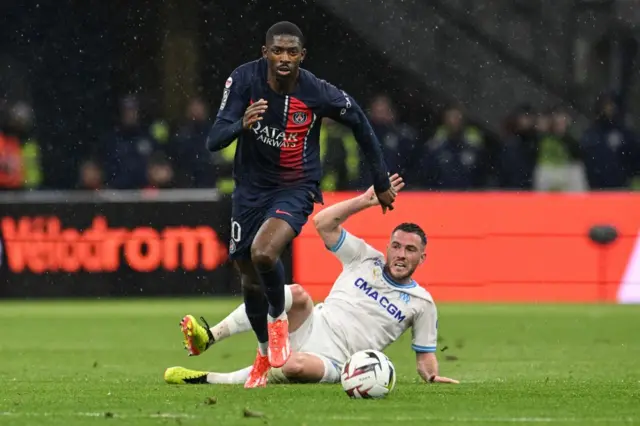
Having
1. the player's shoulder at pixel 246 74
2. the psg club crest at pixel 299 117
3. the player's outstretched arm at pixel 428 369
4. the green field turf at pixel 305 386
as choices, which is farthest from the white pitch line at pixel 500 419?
the player's shoulder at pixel 246 74

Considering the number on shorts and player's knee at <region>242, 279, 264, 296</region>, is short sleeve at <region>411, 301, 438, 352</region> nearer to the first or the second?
player's knee at <region>242, 279, 264, 296</region>

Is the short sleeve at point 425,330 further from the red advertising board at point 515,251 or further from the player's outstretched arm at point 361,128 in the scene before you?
the red advertising board at point 515,251

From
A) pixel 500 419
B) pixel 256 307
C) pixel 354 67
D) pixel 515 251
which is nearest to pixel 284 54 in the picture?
pixel 256 307

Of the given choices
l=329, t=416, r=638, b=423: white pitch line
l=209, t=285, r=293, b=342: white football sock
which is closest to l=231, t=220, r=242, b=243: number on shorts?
l=209, t=285, r=293, b=342: white football sock

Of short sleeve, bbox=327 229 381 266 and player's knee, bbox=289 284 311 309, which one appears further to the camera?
short sleeve, bbox=327 229 381 266

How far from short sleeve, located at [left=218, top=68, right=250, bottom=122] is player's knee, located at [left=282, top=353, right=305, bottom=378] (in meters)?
1.46

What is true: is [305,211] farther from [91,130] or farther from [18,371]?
[91,130]

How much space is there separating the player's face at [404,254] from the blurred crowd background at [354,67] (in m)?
10.8

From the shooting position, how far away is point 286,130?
29.6 ft

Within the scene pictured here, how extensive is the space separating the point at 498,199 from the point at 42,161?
6284mm

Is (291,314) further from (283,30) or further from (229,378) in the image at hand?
(283,30)

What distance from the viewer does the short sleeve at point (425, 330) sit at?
30.2ft

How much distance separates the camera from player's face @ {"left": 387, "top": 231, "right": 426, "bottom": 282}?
9.20 m

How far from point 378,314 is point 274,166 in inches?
43.2
